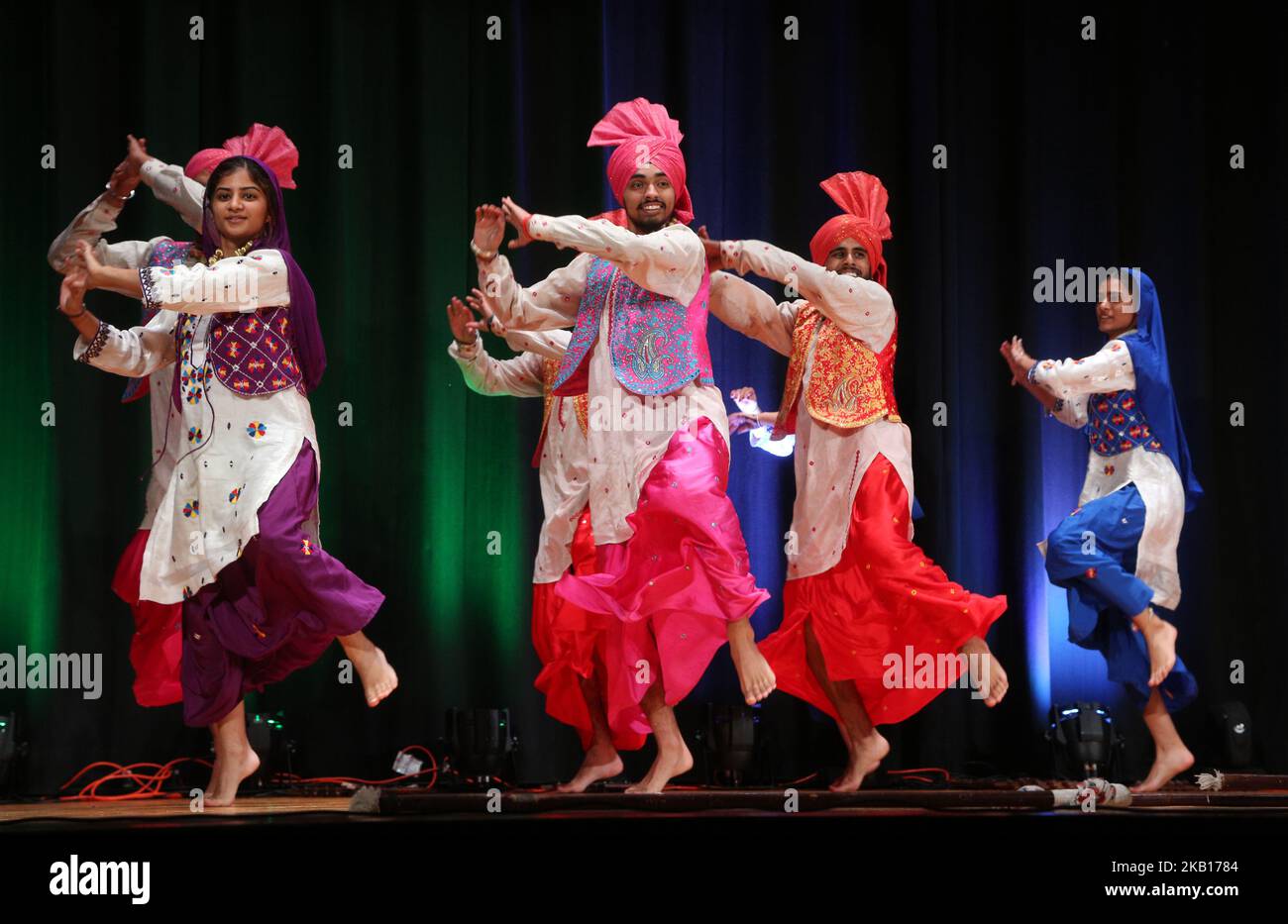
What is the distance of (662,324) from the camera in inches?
189

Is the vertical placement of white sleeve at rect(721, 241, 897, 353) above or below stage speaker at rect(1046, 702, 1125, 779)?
above

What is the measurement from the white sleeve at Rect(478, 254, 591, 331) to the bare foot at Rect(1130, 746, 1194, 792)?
2414 millimetres

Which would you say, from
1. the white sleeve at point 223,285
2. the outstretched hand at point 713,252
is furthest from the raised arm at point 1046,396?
the white sleeve at point 223,285

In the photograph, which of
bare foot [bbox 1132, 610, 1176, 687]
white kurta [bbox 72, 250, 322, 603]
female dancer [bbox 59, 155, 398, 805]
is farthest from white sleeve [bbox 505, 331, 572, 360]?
bare foot [bbox 1132, 610, 1176, 687]

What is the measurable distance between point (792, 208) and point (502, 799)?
315 cm

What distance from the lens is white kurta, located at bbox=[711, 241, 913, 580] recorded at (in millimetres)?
5195

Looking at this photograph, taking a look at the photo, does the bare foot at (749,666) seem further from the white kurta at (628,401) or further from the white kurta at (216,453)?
the white kurta at (216,453)

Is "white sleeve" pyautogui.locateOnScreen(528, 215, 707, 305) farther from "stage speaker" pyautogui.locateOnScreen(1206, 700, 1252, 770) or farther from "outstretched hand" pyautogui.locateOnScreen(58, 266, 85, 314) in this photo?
"stage speaker" pyautogui.locateOnScreen(1206, 700, 1252, 770)

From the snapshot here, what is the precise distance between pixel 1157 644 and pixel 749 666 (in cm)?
163

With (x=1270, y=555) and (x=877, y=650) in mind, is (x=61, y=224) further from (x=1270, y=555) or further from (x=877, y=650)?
(x=1270, y=555)

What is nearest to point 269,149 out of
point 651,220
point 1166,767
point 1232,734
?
point 651,220

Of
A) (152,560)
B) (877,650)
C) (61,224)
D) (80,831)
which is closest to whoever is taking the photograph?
(80,831)
